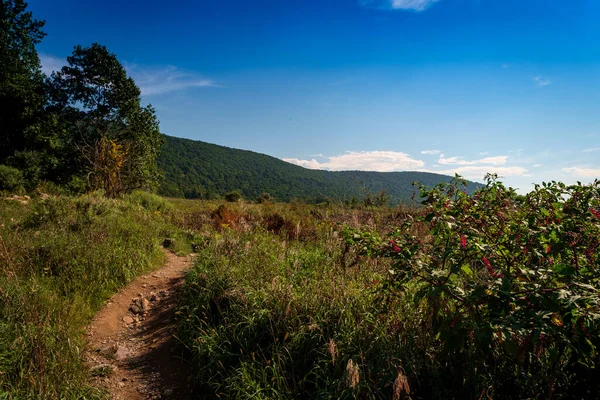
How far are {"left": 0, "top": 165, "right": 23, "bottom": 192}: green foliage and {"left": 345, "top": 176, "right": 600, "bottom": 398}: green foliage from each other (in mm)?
18449

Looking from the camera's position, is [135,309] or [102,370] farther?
[135,309]

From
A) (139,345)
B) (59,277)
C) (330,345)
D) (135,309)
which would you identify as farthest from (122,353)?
(330,345)

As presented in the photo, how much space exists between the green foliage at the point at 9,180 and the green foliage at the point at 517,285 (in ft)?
60.5

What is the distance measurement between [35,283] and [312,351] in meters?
4.11

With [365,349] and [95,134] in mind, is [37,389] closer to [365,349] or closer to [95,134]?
[365,349]

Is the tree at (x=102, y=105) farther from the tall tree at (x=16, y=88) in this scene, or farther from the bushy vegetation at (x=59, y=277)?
the bushy vegetation at (x=59, y=277)

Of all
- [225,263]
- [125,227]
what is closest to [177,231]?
[125,227]

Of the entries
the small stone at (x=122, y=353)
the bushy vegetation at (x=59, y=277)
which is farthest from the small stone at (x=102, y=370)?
the small stone at (x=122, y=353)

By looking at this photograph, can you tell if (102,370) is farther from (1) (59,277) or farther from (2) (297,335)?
(1) (59,277)

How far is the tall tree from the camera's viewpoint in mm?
18812

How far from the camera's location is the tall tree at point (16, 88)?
18.8 metres

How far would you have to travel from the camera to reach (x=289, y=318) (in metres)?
3.67

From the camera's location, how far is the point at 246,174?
4557 inches

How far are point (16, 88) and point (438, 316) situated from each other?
2512 cm
